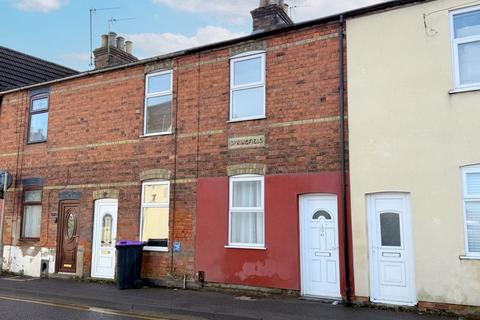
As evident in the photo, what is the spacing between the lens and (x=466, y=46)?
30.3ft

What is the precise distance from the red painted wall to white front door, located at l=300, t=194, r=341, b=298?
0.59 feet

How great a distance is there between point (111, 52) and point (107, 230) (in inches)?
270

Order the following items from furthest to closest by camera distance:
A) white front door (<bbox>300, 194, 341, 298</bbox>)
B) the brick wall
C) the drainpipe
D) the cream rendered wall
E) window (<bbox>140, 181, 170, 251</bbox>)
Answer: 1. window (<bbox>140, 181, 170, 251</bbox>)
2. the brick wall
3. white front door (<bbox>300, 194, 341, 298</bbox>)
4. the drainpipe
5. the cream rendered wall

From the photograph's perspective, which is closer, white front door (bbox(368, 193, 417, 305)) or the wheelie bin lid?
white front door (bbox(368, 193, 417, 305))

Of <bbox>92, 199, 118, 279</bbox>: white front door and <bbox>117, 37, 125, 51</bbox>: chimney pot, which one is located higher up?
<bbox>117, 37, 125, 51</bbox>: chimney pot

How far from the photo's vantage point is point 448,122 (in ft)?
29.8

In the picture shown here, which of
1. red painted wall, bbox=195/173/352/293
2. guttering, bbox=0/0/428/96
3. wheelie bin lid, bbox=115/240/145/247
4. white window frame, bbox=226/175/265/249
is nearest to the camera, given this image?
guttering, bbox=0/0/428/96

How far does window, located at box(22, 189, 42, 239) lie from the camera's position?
49.0 feet

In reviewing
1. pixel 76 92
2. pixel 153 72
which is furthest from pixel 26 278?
pixel 153 72

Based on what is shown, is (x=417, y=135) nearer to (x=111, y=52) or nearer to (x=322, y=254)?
(x=322, y=254)

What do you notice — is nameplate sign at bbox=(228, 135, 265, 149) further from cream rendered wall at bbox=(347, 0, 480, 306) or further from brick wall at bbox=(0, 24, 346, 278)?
cream rendered wall at bbox=(347, 0, 480, 306)

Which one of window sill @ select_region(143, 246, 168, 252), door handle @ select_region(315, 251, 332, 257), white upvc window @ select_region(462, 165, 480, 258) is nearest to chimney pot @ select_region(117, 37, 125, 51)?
window sill @ select_region(143, 246, 168, 252)

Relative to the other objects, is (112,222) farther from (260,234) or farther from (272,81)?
(272,81)

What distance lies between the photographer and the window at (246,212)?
11125mm
